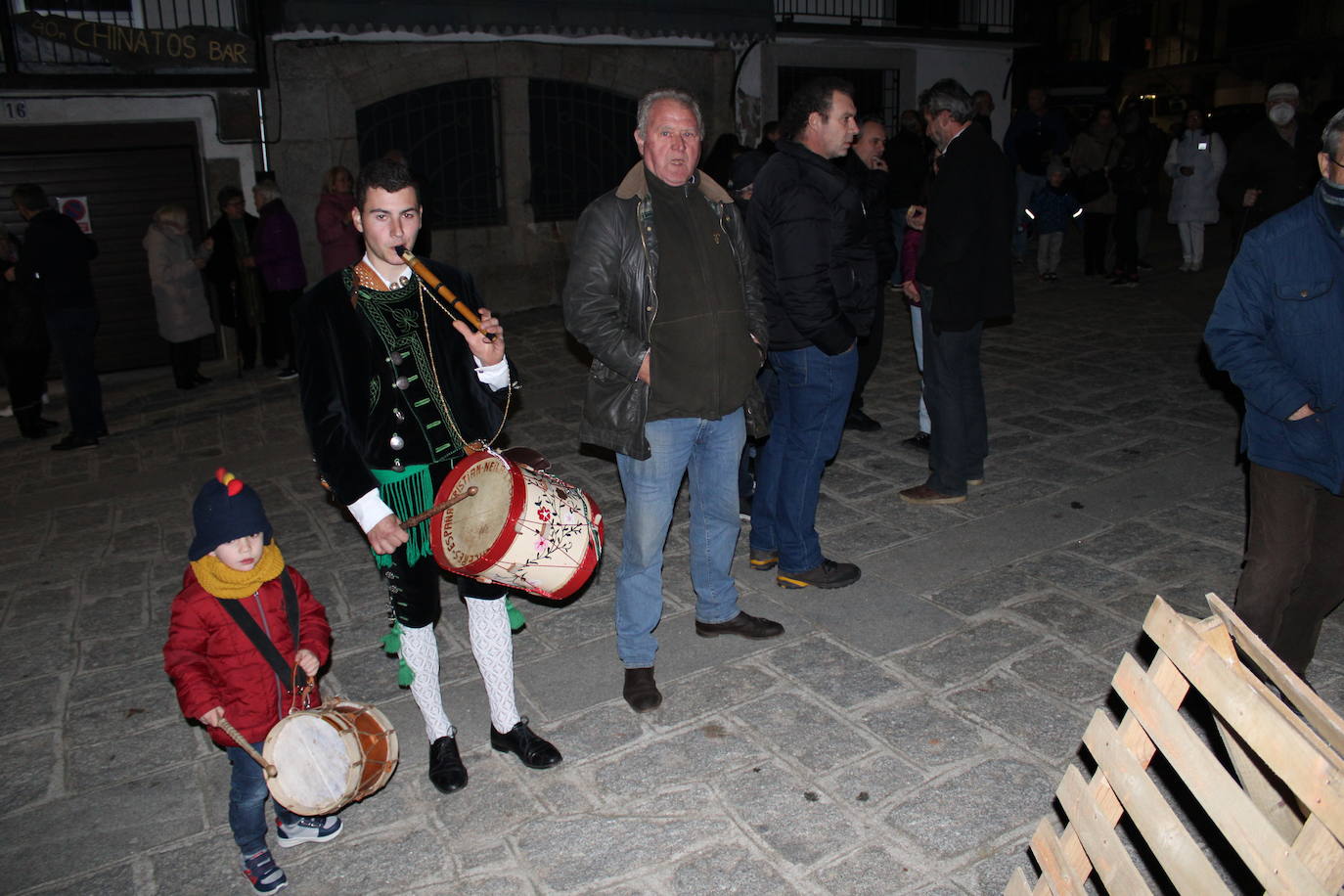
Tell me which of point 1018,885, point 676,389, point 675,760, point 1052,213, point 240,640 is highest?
point 1052,213

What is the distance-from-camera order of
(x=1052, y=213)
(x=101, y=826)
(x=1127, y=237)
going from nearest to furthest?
(x=101, y=826) → (x=1127, y=237) → (x=1052, y=213)

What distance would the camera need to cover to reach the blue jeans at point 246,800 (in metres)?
3.30

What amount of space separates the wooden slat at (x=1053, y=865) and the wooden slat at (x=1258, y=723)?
1.80ft

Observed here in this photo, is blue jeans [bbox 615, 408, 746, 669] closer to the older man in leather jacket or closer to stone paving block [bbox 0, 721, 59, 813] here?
the older man in leather jacket

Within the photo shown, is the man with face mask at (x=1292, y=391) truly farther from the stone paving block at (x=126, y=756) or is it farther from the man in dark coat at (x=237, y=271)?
the man in dark coat at (x=237, y=271)

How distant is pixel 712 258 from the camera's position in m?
4.02

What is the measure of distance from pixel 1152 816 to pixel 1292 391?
2.00 m

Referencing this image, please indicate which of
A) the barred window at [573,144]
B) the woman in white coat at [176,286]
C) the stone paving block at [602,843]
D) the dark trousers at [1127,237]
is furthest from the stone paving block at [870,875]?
the dark trousers at [1127,237]

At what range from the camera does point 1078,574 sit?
205 inches

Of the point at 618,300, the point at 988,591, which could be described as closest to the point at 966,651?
the point at 988,591

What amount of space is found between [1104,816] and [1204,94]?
52.3 metres

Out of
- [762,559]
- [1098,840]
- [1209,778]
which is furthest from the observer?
[762,559]

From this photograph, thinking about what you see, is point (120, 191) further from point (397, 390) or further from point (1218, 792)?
point (1218, 792)

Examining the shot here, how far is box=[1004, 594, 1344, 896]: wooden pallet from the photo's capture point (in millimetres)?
1795
